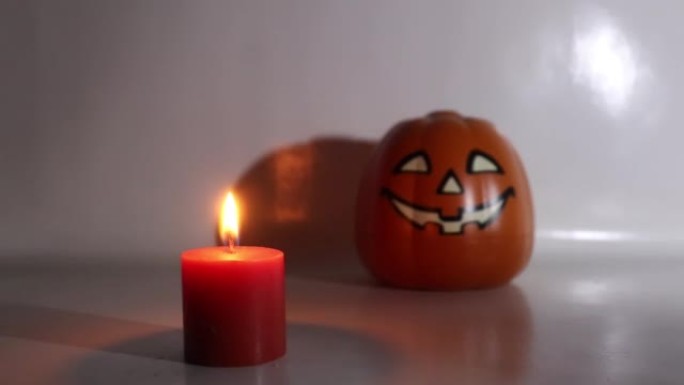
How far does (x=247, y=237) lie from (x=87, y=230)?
225mm

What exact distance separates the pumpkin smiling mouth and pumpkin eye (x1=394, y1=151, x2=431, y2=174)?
3 centimetres

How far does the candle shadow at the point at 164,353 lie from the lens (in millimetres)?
600

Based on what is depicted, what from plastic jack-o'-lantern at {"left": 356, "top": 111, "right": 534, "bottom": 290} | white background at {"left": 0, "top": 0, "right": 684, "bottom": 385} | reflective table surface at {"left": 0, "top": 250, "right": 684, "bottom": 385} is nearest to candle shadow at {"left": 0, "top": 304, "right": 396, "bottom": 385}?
reflective table surface at {"left": 0, "top": 250, "right": 684, "bottom": 385}

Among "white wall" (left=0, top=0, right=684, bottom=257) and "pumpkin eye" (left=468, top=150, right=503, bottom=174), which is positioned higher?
"white wall" (left=0, top=0, right=684, bottom=257)

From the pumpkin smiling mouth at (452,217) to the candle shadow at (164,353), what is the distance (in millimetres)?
218

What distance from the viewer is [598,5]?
3.75 feet

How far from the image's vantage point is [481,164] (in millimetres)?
930

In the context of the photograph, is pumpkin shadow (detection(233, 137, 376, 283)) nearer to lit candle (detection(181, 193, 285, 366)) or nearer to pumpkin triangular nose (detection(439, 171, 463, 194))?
pumpkin triangular nose (detection(439, 171, 463, 194))

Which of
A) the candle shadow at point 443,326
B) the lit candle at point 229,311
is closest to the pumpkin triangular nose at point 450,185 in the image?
the candle shadow at point 443,326

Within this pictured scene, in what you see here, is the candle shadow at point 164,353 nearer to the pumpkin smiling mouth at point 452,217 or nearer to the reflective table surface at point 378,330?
the reflective table surface at point 378,330

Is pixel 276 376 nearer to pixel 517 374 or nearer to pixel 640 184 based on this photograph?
pixel 517 374

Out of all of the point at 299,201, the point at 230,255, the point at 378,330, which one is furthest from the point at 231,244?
the point at 299,201

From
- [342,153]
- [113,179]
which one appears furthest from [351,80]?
[113,179]

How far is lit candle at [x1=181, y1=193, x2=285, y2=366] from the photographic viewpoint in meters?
0.63
